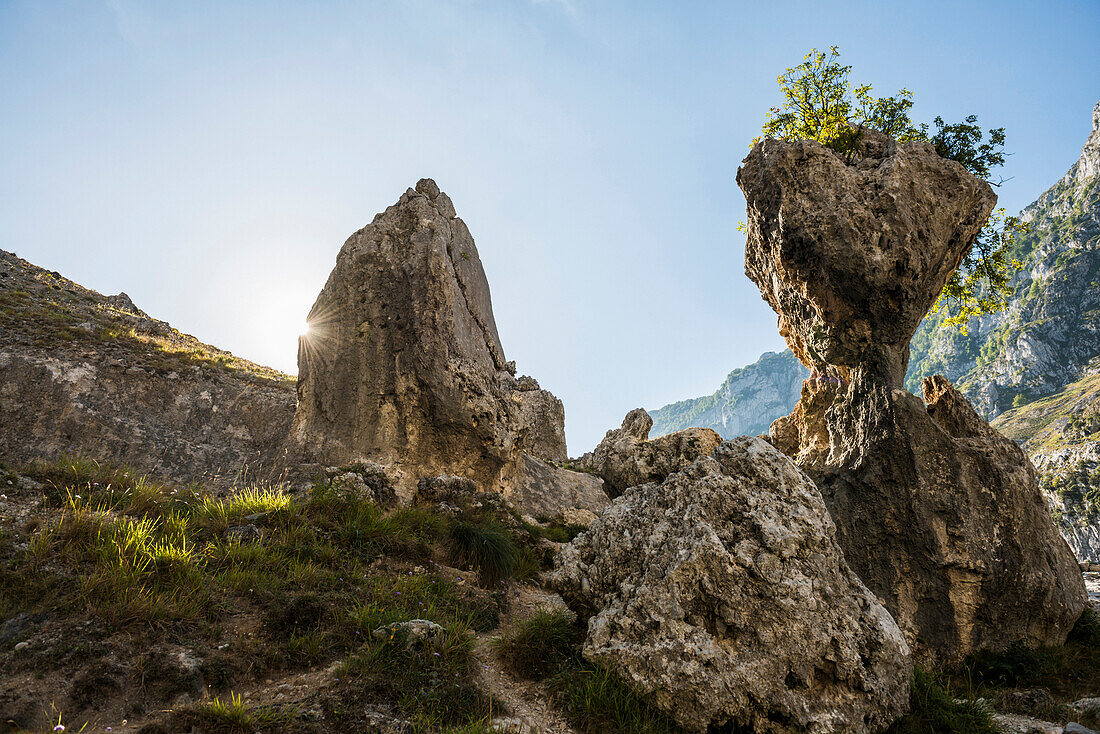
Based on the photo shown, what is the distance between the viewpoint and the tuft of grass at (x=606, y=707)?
16.5 feet

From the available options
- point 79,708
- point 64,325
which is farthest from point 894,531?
point 64,325

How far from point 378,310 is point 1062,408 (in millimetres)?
166825

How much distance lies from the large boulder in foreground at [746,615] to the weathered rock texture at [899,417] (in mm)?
6328

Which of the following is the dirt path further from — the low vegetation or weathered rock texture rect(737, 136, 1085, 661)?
weathered rock texture rect(737, 136, 1085, 661)

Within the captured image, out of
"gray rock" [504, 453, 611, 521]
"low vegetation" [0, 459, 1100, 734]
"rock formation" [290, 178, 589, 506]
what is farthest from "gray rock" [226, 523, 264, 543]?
"gray rock" [504, 453, 611, 521]

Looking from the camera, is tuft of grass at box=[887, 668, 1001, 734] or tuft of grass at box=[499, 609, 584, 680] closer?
tuft of grass at box=[887, 668, 1001, 734]

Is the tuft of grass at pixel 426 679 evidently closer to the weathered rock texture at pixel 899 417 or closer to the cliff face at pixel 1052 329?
the weathered rock texture at pixel 899 417

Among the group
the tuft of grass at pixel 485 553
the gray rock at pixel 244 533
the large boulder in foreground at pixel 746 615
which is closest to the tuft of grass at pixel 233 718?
the large boulder in foreground at pixel 746 615

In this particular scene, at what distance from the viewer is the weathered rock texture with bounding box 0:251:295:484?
16.4m

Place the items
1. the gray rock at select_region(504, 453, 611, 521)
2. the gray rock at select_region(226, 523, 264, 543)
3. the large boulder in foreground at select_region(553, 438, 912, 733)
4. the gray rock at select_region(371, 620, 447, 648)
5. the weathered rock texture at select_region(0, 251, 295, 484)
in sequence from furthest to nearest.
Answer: the weathered rock texture at select_region(0, 251, 295, 484) < the gray rock at select_region(504, 453, 611, 521) < the gray rock at select_region(226, 523, 264, 543) < the gray rock at select_region(371, 620, 447, 648) < the large boulder in foreground at select_region(553, 438, 912, 733)

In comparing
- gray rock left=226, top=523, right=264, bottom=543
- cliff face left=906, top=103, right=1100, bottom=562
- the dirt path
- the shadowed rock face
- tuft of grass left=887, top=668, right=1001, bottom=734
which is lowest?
the dirt path

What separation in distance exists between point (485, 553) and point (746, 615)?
4699 mm

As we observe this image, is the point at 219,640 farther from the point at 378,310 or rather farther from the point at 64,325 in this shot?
the point at 64,325

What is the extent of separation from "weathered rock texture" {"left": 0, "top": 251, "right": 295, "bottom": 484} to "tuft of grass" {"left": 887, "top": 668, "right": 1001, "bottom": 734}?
13.9 meters
